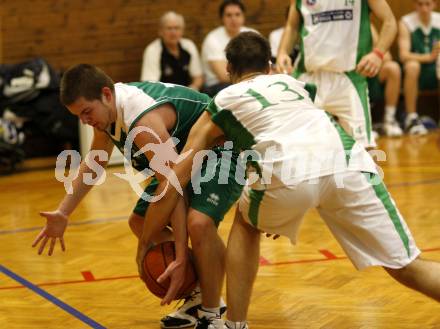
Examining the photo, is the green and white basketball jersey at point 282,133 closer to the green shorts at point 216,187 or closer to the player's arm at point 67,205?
the green shorts at point 216,187

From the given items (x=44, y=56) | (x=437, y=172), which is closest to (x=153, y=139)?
(x=437, y=172)

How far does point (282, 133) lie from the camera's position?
4.15 metres

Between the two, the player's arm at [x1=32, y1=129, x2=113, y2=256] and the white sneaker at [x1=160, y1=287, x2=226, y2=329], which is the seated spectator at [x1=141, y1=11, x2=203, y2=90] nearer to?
the player's arm at [x1=32, y1=129, x2=113, y2=256]

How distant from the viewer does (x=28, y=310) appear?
525 cm

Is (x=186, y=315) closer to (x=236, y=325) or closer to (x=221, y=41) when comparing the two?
(x=236, y=325)

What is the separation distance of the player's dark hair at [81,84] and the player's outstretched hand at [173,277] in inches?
35.9

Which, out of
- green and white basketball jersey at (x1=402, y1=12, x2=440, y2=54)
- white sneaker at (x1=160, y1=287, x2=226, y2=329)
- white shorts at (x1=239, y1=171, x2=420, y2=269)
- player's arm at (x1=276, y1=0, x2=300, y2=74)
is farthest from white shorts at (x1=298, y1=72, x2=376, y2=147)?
green and white basketball jersey at (x1=402, y1=12, x2=440, y2=54)

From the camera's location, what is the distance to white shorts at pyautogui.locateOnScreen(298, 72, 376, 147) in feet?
22.6

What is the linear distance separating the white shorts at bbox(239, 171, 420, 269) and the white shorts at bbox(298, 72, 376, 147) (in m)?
2.77

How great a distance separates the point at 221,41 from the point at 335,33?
176 inches

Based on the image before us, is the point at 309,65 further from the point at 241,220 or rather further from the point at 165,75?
the point at 165,75

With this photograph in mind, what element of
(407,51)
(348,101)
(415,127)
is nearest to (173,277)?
(348,101)

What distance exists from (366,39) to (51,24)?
569cm

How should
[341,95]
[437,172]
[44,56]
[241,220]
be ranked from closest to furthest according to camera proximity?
[241,220] → [341,95] → [437,172] → [44,56]
